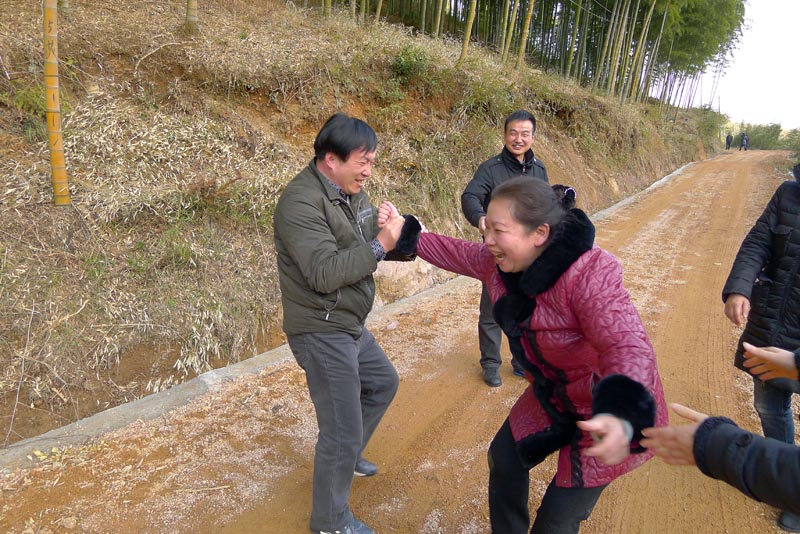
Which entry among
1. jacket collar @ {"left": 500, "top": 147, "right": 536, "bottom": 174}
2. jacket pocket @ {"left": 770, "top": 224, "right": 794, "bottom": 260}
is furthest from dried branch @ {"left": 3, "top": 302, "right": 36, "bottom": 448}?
jacket pocket @ {"left": 770, "top": 224, "right": 794, "bottom": 260}

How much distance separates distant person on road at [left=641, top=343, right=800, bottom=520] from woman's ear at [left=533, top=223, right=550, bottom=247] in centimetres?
66

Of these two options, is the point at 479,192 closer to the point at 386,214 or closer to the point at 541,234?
the point at 386,214

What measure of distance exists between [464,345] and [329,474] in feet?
8.53

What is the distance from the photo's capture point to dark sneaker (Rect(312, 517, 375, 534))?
7.32 ft

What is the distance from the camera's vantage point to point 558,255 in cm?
164

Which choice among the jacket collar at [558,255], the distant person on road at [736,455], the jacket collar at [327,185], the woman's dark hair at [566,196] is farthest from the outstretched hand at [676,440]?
the jacket collar at [327,185]

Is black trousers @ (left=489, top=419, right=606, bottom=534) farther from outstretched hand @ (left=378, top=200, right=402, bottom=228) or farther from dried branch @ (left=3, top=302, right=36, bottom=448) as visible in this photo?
dried branch @ (left=3, top=302, right=36, bottom=448)

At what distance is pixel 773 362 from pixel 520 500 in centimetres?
103

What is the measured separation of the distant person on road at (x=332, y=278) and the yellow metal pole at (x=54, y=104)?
3.29 m

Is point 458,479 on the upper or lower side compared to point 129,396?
upper

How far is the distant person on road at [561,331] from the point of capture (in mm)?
1565

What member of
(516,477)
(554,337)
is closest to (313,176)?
(554,337)

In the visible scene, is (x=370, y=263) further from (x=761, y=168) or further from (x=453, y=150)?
(x=761, y=168)

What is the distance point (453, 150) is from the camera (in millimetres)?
8273
